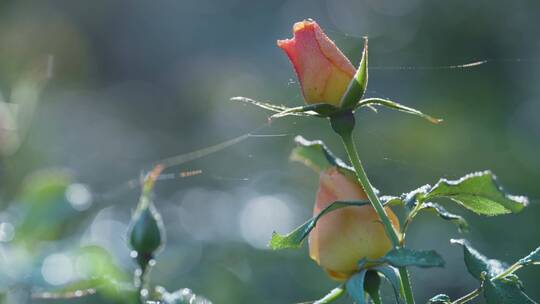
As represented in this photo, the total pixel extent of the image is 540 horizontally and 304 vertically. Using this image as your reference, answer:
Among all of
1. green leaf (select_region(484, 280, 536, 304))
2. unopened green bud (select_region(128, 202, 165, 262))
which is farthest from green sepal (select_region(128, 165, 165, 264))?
green leaf (select_region(484, 280, 536, 304))

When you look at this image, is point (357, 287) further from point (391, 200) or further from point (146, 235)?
point (146, 235)

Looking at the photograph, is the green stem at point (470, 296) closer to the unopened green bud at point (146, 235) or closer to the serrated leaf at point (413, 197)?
the serrated leaf at point (413, 197)

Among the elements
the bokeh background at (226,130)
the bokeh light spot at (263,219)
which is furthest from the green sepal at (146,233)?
the bokeh light spot at (263,219)

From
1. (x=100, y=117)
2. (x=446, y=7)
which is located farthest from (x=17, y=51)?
(x=446, y=7)

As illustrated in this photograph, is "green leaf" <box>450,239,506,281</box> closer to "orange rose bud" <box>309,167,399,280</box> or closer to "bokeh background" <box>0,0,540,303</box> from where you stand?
"orange rose bud" <box>309,167,399,280</box>

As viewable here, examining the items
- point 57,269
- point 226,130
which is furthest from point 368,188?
point 226,130

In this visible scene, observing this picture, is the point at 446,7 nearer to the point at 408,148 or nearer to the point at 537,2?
the point at 537,2
